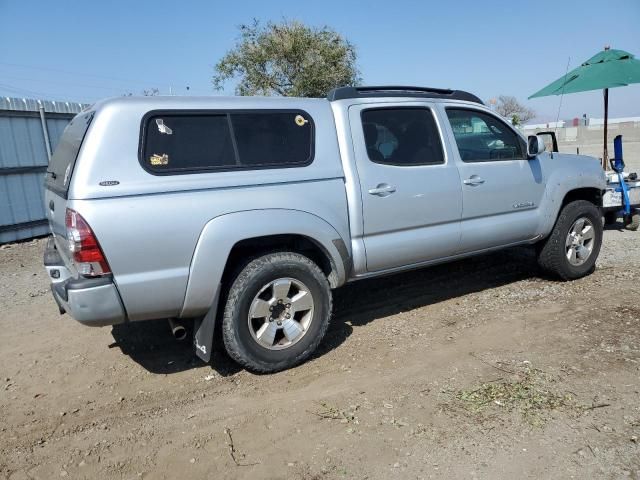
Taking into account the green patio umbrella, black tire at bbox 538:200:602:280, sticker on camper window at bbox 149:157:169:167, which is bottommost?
black tire at bbox 538:200:602:280

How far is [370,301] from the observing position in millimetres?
5309

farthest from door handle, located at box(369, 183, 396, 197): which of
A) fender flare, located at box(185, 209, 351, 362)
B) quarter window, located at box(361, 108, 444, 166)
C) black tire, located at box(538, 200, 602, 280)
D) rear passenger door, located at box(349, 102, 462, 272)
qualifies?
black tire, located at box(538, 200, 602, 280)

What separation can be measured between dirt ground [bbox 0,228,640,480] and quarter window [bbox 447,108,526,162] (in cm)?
145

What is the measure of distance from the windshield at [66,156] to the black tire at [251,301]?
4.23 feet

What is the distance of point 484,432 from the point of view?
3.00 m

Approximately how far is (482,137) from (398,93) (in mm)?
1057

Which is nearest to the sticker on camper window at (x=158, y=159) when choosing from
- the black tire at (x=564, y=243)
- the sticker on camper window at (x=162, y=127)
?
the sticker on camper window at (x=162, y=127)

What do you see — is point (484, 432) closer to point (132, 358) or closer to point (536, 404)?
point (536, 404)

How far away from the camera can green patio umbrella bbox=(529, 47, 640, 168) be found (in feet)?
28.0

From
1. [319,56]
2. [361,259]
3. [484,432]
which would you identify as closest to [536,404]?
[484,432]

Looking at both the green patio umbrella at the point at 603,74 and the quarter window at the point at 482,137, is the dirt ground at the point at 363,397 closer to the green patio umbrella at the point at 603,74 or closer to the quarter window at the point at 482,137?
the quarter window at the point at 482,137

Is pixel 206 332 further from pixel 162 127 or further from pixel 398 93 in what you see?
pixel 398 93

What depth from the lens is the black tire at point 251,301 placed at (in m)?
3.57

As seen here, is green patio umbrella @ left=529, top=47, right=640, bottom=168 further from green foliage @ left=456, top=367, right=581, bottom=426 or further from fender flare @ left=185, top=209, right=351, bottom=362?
fender flare @ left=185, top=209, right=351, bottom=362
